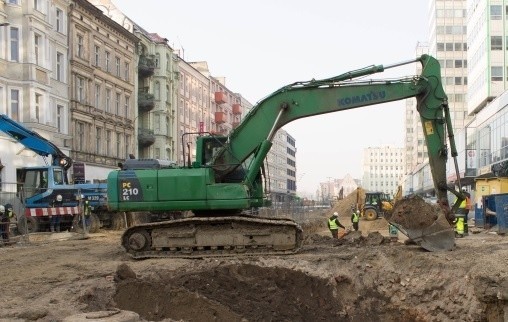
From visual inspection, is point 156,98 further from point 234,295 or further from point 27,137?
point 234,295

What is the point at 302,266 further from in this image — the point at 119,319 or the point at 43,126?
the point at 43,126

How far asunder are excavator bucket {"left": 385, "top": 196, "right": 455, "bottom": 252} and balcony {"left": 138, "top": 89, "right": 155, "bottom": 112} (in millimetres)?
44353

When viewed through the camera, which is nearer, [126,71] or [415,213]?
[415,213]

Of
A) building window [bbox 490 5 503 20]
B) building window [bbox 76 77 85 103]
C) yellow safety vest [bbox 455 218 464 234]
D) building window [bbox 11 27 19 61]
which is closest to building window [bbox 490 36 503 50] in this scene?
building window [bbox 490 5 503 20]

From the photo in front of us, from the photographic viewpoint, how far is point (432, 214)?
14164 millimetres

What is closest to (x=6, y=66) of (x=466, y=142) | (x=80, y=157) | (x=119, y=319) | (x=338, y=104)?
(x=80, y=157)

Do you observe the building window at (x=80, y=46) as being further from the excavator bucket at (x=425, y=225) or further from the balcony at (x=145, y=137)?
the excavator bucket at (x=425, y=225)

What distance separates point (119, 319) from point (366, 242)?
37.5ft

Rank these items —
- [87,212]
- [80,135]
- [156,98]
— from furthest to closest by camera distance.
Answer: [156,98]
[80,135]
[87,212]

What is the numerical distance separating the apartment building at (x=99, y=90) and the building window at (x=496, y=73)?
131 ft

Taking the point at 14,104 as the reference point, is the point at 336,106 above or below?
below

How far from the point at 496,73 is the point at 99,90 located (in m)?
44.7

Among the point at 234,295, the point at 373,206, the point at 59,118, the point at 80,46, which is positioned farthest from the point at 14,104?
the point at 234,295

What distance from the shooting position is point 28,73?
1332 inches
